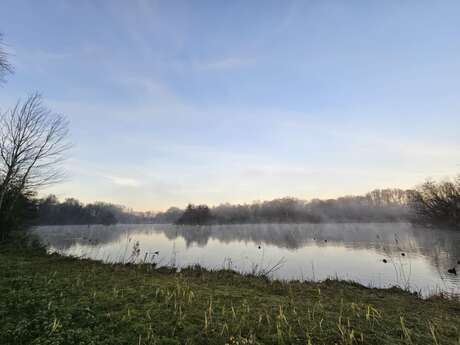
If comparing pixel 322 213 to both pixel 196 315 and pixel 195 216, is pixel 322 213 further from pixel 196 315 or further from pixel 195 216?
pixel 196 315

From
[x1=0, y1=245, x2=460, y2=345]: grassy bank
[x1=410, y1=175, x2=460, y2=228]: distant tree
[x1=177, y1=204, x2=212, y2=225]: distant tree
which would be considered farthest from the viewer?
[x1=177, y1=204, x2=212, y2=225]: distant tree

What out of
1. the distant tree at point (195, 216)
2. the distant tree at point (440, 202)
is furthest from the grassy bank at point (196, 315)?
the distant tree at point (195, 216)

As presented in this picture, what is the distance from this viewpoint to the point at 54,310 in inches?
185

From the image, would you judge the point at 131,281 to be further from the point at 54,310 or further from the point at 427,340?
the point at 427,340

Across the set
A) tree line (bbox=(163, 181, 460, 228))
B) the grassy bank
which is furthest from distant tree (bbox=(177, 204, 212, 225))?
the grassy bank

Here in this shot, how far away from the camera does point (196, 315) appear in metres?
4.91

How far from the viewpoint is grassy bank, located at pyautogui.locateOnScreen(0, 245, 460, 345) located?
395 centimetres

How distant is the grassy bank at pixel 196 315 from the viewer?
13.0ft

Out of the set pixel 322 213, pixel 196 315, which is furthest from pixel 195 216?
pixel 196 315

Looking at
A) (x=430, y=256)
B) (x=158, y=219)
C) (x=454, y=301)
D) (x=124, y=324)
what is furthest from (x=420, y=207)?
(x=158, y=219)

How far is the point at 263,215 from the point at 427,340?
110795mm

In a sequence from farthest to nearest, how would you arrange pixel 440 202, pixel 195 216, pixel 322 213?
pixel 322 213 < pixel 195 216 < pixel 440 202

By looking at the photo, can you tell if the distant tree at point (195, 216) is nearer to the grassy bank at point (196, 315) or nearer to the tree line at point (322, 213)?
the tree line at point (322, 213)

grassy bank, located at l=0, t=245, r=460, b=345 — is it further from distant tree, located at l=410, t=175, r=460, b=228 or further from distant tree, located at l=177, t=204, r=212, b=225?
distant tree, located at l=177, t=204, r=212, b=225
